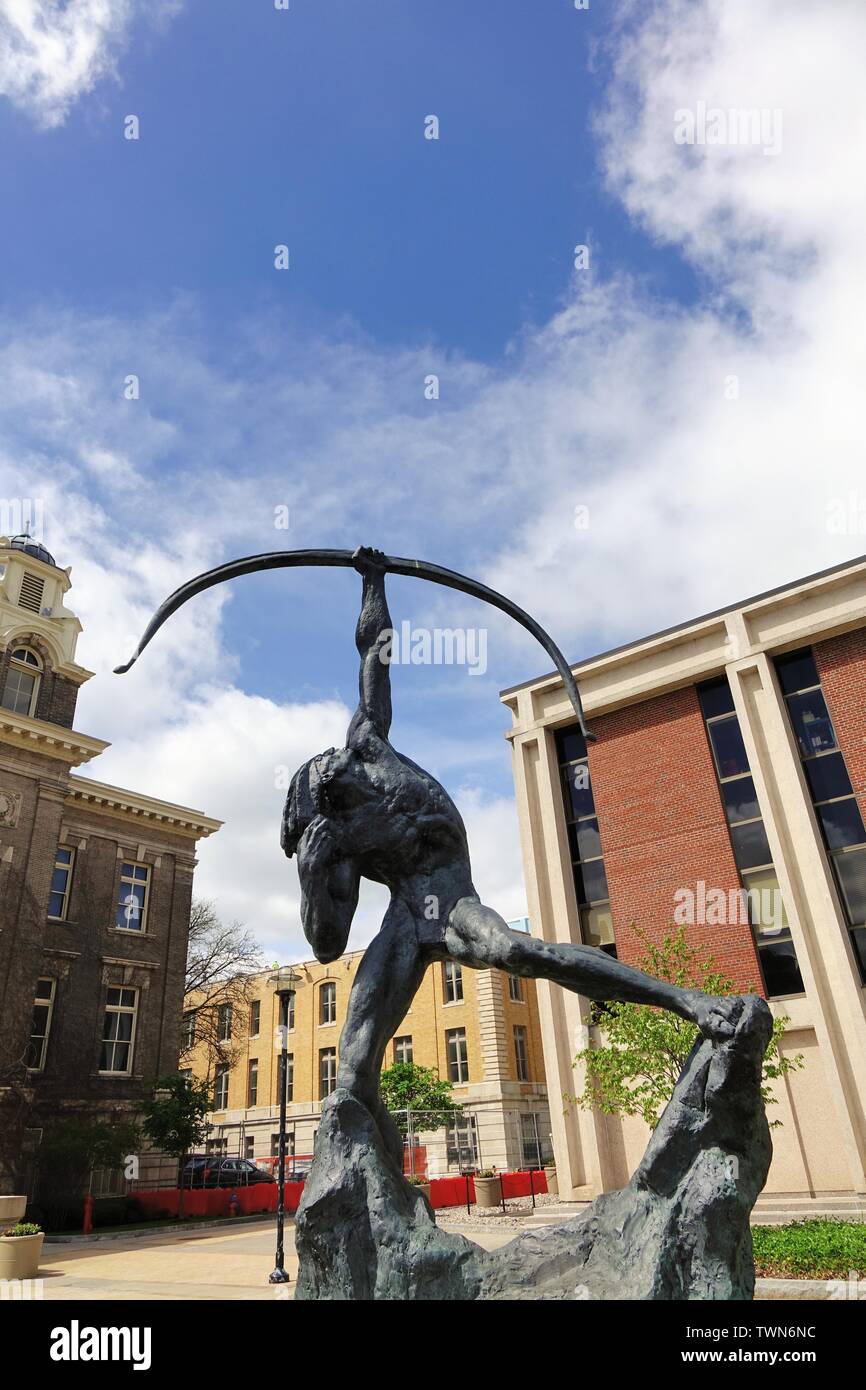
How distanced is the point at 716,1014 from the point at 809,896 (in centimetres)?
1870

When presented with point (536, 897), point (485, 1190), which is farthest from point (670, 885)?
point (485, 1190)

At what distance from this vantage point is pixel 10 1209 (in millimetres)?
17078

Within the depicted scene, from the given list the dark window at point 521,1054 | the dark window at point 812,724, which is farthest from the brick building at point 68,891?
the dark window at point 812,724

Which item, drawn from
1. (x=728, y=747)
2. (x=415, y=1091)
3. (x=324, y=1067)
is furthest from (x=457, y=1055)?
(x=728, y=747)

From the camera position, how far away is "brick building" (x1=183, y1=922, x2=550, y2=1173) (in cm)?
4044

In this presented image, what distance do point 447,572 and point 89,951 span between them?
88.9 ft

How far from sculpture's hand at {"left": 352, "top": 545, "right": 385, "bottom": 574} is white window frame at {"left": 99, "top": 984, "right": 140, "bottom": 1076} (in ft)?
89.0

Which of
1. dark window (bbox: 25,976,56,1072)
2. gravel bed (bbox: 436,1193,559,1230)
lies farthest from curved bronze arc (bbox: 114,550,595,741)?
dark window (bbox: 25,976,56,1072)

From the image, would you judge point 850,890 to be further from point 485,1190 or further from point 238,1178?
point 238,1178

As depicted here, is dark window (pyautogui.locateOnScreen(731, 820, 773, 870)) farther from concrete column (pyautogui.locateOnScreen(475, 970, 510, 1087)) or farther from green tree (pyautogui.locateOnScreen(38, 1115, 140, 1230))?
concrete column (pyautogui.locateOnScreen(475, 970, 510, 1087))

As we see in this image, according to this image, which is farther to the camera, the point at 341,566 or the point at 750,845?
the point at 750,845

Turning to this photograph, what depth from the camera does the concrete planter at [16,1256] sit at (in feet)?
48.0

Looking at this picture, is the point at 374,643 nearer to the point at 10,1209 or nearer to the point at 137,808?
the point at 10,1209
